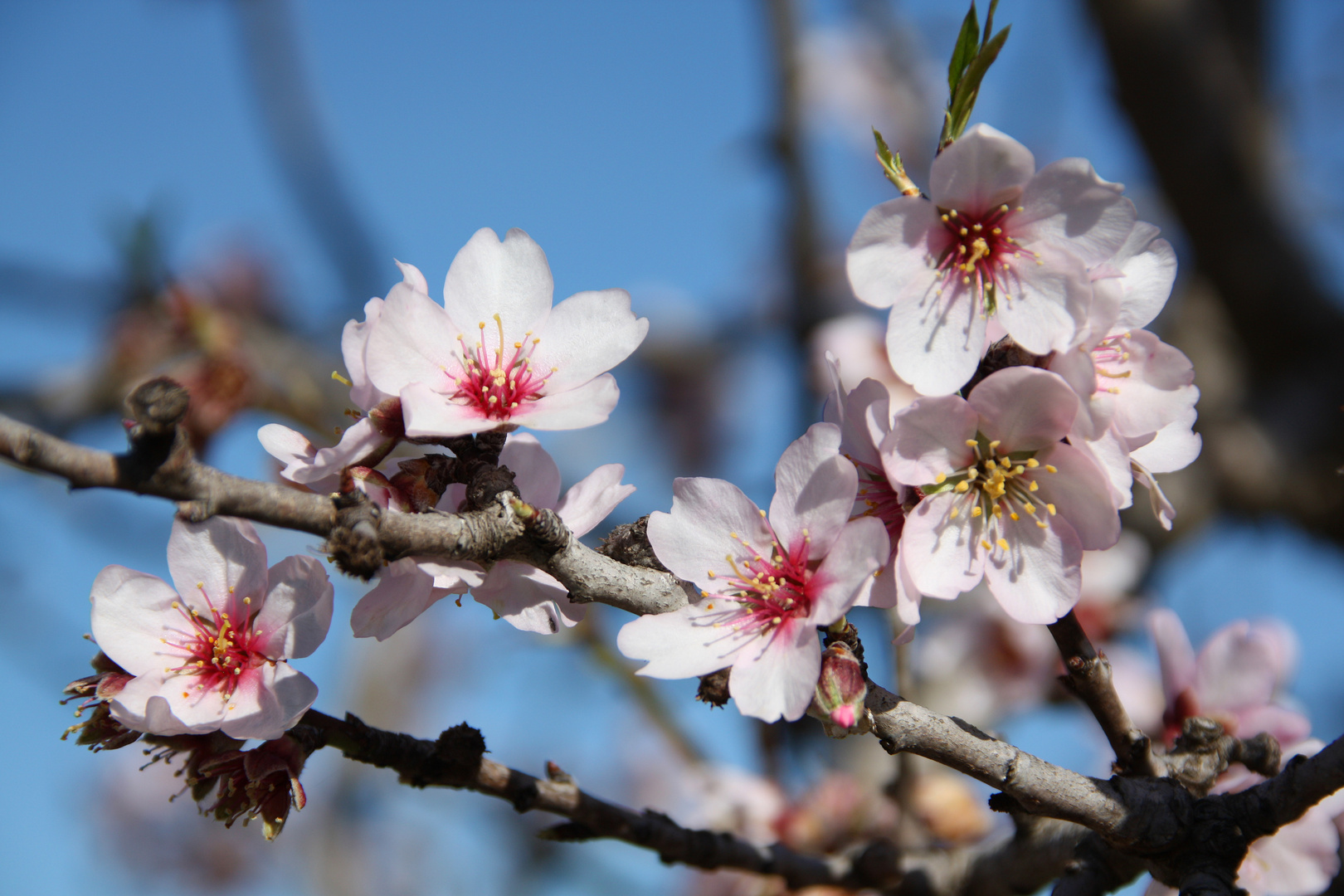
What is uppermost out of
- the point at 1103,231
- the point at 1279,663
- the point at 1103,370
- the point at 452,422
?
the point at 1103,231

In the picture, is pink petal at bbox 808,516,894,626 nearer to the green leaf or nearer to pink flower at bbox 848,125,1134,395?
pink flower at bbox 848,125,1134,395

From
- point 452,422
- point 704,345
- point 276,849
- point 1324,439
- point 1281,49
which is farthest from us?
point 276,849

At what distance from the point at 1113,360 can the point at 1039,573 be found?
0.35m

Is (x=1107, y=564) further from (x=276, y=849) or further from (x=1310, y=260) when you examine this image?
(x=276, y=849)

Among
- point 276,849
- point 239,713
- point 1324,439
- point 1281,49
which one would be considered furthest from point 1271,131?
point 276,849

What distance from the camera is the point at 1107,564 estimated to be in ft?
10.2

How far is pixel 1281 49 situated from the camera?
4.87 meters

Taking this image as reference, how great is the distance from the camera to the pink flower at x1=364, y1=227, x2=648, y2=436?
3.88 feet

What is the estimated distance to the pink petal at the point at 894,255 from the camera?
129cm

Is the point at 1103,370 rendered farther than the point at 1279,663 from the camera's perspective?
No

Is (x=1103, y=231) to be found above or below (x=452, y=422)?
above

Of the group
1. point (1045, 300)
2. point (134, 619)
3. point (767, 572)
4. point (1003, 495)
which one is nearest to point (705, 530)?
point (767, 572)

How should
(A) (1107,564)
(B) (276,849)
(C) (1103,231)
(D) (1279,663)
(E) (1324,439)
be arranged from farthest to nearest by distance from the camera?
(B) (276,849) < (E) (1324,439) < (A) (1107,564) < (D) (1279,663) < (C) (1103,231)

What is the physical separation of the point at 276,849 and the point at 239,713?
27.7 feet
